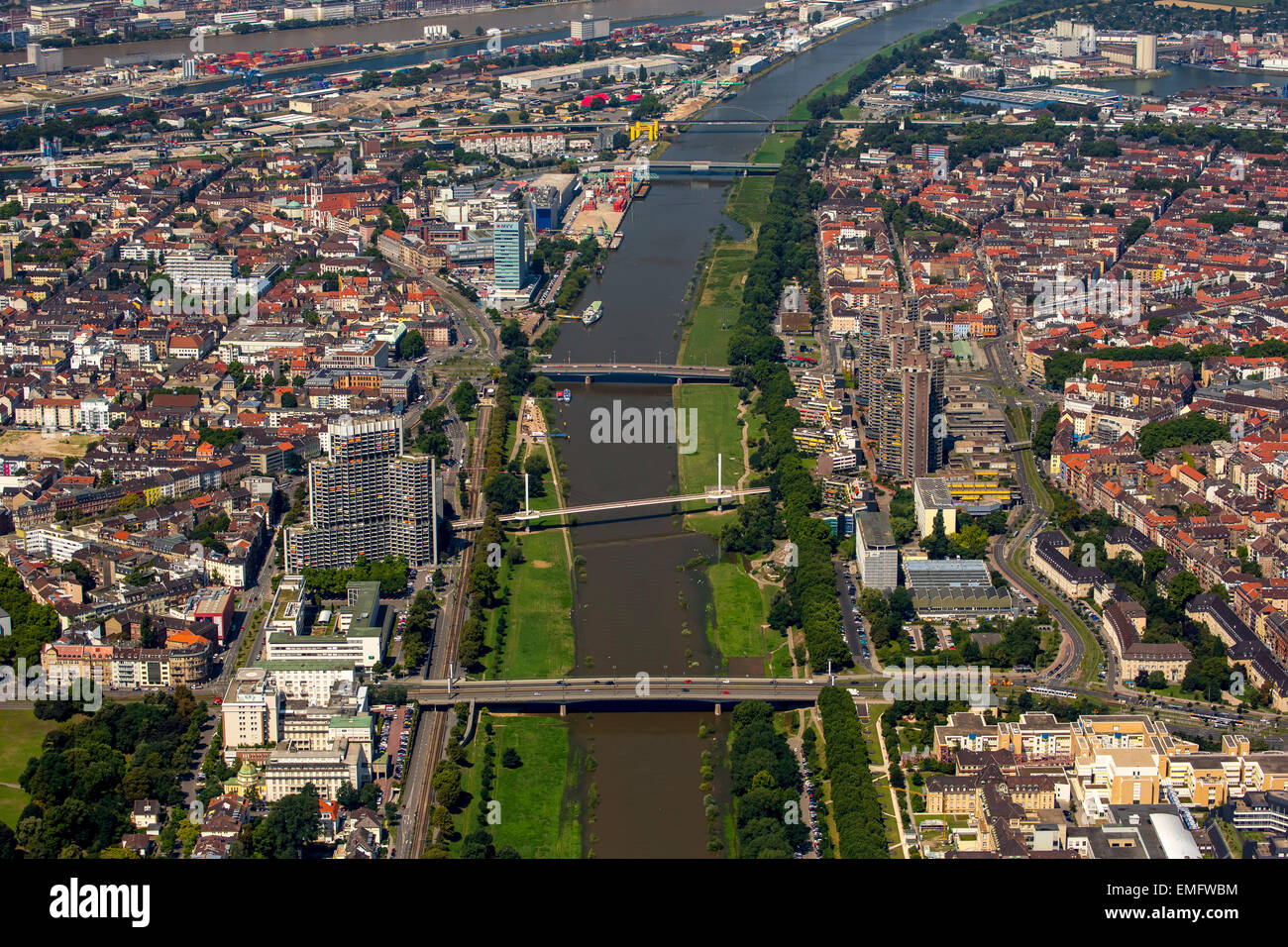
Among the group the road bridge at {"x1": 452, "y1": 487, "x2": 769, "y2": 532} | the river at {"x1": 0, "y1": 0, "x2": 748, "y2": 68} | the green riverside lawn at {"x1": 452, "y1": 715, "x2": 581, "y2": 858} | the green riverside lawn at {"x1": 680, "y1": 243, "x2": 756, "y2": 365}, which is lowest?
the green riverside lawn at {"x1": 452, "y1": 715, "x2": 581, "y2": 858}

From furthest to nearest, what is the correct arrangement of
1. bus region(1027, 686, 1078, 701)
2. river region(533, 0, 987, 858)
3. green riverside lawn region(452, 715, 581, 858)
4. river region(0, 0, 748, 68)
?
river region(0, 0, 748, 68)
bus region(1027, 686, 1078, 701)
river region(533, 0, 987, 858)
green riverside lawn region(452, 715, 581, 858)

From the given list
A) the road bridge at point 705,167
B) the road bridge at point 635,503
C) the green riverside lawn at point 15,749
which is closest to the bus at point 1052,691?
the road bridge at point 635,503

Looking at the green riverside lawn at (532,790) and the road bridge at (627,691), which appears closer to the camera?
the green riverside lawn at (532,790)

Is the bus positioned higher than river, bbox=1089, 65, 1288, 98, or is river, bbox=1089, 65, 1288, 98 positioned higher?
river, bbox=1089, 65, 1288, 98

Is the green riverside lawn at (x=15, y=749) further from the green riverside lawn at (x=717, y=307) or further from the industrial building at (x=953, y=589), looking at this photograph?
the green riverside lawn at (x=717, y=307)

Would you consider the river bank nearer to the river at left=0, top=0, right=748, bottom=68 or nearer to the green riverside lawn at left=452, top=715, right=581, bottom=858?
the green riverside lawn at left=452, top=715, right=581, bottom=858

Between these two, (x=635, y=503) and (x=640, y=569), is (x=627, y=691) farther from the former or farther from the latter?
(x=635, y=503)

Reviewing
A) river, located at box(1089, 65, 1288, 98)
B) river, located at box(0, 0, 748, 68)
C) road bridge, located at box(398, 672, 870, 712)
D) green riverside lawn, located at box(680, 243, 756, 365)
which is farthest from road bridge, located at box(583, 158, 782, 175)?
road bridge, located at box(398, 672, 870, 712)
